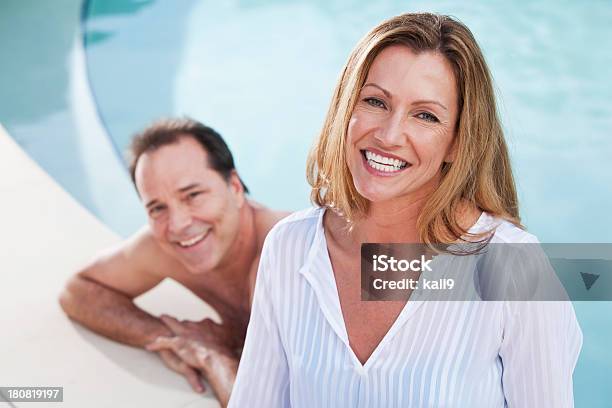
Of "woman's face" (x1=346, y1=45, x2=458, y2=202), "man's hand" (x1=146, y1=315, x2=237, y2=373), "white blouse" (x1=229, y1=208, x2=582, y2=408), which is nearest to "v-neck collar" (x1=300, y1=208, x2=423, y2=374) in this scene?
"white blouse" (x1=229, y1=208, x2=582, y2=408)

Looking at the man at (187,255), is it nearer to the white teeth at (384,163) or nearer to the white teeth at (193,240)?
the white teeth at (193,240)

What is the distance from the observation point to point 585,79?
216 inches

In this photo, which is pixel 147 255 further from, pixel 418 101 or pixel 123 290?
pixel 418 101

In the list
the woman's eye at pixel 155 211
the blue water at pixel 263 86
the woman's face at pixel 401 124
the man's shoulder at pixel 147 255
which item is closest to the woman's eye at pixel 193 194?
the woman's eye at pixel 155 211

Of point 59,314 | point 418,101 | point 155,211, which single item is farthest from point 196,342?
point 418,101

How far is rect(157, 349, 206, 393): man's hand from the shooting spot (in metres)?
3.20

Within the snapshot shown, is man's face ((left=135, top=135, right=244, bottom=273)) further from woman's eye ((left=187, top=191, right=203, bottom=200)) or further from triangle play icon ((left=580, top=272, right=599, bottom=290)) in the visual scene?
triangle play icon ((left=580, top=272, right=599, bottom=290))

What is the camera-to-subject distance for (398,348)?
174 centimetres

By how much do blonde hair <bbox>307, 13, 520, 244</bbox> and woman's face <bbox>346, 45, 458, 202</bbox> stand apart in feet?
0.06

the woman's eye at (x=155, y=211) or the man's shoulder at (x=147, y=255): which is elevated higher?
the woman's eye at (x=155, y=211)

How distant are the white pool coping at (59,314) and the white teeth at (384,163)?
171 centimetres

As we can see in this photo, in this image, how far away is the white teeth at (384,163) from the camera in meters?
1.71

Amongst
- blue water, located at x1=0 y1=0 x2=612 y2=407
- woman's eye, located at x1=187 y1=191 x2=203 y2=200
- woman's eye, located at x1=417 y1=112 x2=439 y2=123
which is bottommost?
woman's eye, located at x1=417 y1=112 x2=439 y2=123

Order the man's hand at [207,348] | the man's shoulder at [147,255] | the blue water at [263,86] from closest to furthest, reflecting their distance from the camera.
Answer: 1. the man's hand at [207,348]
2. the man's shoulder at [147,255]
3. the blue water at [263,86]
